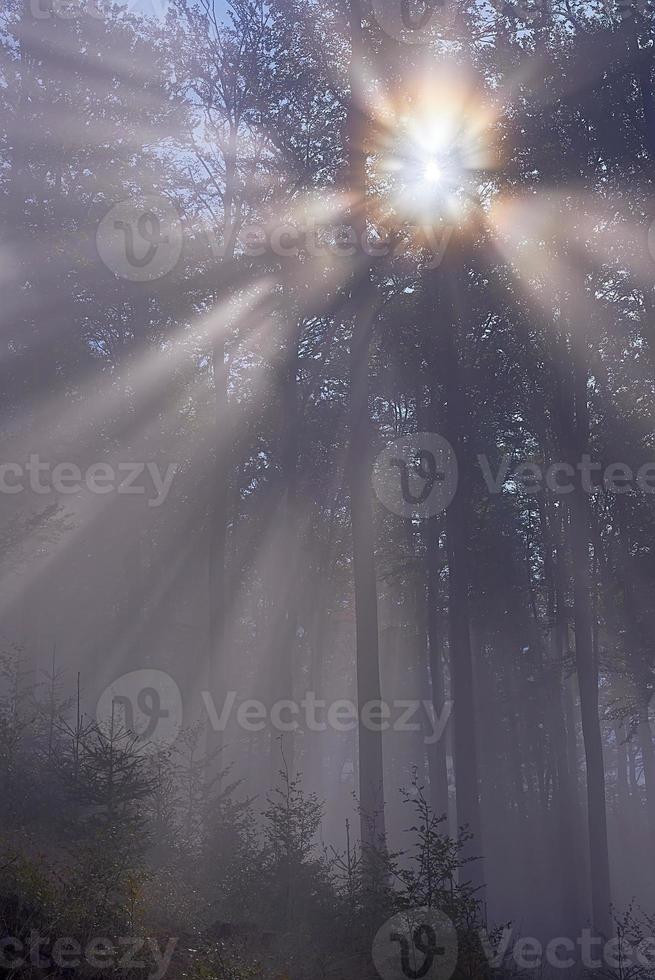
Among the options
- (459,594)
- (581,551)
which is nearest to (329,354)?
(459,594)

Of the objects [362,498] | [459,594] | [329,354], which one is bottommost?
[459,594]

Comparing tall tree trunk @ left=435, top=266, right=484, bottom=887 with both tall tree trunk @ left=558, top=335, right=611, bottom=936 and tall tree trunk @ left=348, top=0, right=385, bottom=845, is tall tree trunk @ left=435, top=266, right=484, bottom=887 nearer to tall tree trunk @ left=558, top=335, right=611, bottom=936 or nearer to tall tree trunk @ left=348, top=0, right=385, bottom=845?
tall tree trunk @ left=558, top=335, right=611, bottom=936

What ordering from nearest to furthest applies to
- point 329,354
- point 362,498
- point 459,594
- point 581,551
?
point 362,498
point 459,594
point 581,551
point 329,354

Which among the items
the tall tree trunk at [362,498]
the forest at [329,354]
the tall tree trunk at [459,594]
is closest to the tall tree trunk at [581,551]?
the forest at [329,354]

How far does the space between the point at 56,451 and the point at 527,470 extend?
12.6 metres

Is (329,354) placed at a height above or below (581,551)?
above

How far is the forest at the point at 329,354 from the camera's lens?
77.6ft

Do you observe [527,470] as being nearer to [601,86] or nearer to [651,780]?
[601,86]

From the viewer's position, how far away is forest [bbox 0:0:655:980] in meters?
23.7

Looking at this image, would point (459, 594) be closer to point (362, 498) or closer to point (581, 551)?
point (581, 551)

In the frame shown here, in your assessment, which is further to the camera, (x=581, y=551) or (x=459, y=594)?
(x=581, y=551)

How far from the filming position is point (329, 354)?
99.3 ft

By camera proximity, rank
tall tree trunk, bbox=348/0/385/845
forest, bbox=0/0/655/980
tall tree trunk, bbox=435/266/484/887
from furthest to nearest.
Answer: tall tree trunk, bbox=435/266/484/887 < forest, bbox=0/0/655/980 < tall tree trunk, bbox=348/0/385/845

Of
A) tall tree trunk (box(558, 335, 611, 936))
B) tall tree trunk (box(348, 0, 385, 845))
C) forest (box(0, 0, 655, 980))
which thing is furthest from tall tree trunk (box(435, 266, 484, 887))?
tall tree trunk (box(348, 0, 385, 845))
